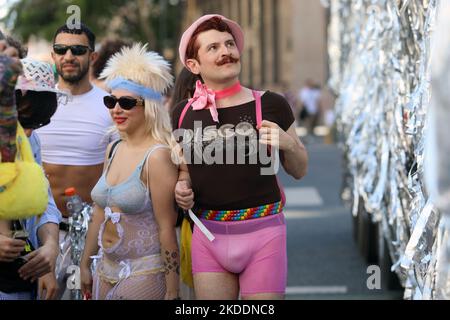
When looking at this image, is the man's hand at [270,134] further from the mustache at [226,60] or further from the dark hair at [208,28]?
the dark hair at [208,28]

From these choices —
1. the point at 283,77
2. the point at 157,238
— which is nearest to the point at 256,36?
the point at 283,77

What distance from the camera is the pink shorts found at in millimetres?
5023

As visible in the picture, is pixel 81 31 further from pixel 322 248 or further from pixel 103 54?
pixel 322 248

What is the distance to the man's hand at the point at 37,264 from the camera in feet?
14.4

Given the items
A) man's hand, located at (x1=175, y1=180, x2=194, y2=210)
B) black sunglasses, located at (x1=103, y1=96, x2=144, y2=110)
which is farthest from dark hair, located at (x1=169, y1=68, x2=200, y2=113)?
man's hand, located at (x1=175, y1=180, x2=194, y2=210)

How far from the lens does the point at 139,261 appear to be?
5.32 meters

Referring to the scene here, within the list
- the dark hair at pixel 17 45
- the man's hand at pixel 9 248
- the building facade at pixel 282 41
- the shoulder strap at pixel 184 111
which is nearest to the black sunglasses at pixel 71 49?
the dark hair at pixel 17 45

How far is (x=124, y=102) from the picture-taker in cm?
541

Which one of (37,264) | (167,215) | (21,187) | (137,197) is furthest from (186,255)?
(21,187)

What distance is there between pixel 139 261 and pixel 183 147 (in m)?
0.54

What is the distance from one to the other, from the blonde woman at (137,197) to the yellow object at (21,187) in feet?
3.61

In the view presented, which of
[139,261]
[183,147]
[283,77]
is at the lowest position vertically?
[283,77]

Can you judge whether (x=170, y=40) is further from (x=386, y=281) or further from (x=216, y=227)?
(x=216, y=227)

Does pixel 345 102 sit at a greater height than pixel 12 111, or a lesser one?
lesser
